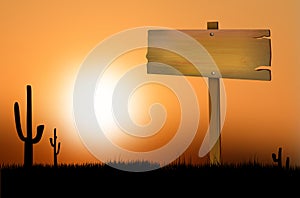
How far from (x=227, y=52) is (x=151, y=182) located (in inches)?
19.7

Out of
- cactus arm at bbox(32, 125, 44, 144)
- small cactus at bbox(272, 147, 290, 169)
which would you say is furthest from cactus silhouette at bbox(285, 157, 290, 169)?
cactus arm at bbox(32, 125, 44, 144)

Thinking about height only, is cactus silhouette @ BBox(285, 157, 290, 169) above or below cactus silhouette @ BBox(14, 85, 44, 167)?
below

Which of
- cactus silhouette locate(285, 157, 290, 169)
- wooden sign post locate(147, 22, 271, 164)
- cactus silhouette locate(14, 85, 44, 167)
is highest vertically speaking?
wooden sign post locate(147, 22, 271, 164)

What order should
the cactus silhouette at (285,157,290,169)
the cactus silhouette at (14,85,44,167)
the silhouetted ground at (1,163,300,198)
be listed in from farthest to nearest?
the cactus silhouette at (285,157,290,169) < the cactus silhouette at (14,85,44,167) < the silhouetted ground at (1,163,300,198)

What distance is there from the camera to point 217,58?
210 centimetres

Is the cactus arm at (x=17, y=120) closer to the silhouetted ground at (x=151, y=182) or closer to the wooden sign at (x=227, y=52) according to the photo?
the silhouetted ground at (x=151, y=182)

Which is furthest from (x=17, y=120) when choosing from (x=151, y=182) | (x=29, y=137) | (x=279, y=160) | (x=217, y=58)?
(x=279, y=160)

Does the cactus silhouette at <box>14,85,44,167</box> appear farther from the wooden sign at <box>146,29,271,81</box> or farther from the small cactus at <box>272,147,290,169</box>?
the small cactus at <box>272,147,290,169</box>

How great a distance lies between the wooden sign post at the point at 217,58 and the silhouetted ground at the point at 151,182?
0.19 metres

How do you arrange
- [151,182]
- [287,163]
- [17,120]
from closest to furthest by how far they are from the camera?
[151,182], [17,120], [287,163]

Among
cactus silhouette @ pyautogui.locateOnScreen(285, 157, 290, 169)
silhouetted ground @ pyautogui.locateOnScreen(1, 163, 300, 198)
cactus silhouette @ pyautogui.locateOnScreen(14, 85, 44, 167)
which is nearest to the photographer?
silhouetted ground @ pyautogui.locateOnScreen(1, 163, 300, 198)

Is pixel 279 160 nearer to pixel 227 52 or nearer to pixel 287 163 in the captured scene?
pixel 287 163

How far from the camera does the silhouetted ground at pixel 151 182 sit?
1.93m

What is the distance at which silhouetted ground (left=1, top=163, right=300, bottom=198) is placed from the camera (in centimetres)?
193
